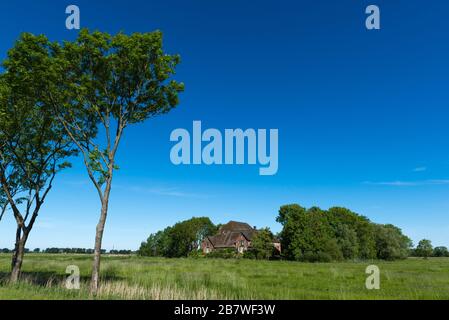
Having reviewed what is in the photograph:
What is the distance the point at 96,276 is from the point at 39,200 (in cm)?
964

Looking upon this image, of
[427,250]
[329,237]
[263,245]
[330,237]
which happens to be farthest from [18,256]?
[427,250]

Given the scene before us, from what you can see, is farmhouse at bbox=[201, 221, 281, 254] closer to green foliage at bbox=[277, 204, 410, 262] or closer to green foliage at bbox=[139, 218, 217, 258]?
green foliage at bbox=[139, 218, 217, 258]

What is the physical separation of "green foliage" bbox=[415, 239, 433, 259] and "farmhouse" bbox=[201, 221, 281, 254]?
10019 centimetres

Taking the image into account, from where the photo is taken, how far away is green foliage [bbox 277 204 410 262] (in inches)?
2675

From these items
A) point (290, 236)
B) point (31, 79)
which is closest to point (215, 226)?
point (290, 236)

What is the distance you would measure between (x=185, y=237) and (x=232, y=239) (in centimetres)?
2062

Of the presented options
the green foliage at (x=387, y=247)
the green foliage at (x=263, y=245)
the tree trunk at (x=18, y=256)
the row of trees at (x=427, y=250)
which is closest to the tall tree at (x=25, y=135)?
the tree trunk at (x=18, y=256)

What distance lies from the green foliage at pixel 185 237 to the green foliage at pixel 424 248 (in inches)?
4214

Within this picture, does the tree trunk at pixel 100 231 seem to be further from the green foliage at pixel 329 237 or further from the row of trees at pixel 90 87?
the green foliage at pixel 329 237

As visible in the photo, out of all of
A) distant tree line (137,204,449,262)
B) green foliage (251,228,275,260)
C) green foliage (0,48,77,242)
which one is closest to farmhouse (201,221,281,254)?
distant tree line (137,204,449,262)

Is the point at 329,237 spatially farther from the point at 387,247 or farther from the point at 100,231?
the point at 100,231

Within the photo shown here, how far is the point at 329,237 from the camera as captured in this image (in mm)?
71875

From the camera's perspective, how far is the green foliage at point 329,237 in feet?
223
